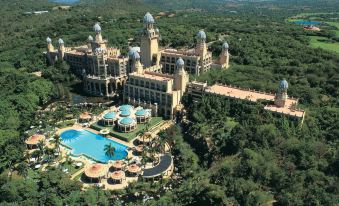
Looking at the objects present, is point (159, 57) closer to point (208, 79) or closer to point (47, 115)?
point (208, 79)

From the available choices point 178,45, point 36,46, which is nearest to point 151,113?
point 178,45

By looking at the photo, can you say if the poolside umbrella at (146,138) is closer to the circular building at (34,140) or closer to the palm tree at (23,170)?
the circular building at (34,140)

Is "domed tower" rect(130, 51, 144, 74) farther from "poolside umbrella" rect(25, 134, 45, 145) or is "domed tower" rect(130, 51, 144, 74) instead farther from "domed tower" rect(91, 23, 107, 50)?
"poolside umbrella" rect(25, 134, 45, 145)

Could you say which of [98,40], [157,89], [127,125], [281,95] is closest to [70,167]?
[127,125]

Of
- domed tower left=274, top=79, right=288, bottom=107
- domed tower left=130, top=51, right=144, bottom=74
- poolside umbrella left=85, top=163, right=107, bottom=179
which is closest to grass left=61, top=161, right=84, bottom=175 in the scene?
poolside umbrella left=85, top=163, right=107, bottom=179

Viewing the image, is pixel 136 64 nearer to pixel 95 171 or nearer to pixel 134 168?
pixel 134 168

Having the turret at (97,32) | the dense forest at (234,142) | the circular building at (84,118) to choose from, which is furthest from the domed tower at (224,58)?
the circular building at (84,118)
